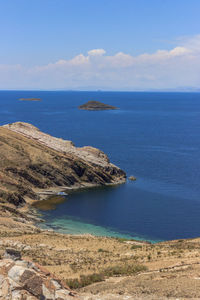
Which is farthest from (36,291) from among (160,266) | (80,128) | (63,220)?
(80,128)

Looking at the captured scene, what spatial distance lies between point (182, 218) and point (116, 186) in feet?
95.6

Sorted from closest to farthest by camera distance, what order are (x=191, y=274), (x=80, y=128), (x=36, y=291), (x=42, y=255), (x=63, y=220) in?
(x=36, y=291) < (x=191, y=274) < (x=42, y=255) < (x=63, y=220) < (x=80, y=128)

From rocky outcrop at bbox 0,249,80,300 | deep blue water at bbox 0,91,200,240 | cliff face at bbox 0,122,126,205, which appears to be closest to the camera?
rocky outcrop at bbox 0,249,80,300

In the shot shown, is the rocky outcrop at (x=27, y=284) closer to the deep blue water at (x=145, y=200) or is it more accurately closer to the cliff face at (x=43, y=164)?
the deep blue water at (x=145, y=200)

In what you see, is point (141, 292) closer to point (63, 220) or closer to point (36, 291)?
point (36, 291)

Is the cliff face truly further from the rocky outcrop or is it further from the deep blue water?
the rocky outcrop

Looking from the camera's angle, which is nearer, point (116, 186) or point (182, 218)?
point (182, 218)

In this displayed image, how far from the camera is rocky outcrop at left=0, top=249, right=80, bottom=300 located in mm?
16905

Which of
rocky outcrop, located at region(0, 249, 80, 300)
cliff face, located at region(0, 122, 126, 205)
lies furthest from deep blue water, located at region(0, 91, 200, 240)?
rocky outcrop, located at region(0, 249, 80, 300)

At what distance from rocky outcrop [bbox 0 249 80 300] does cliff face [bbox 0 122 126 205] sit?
59.1 m

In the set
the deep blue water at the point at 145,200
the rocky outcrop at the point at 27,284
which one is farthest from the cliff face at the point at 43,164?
the rocky outcrop at the point at 27,284

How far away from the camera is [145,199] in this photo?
80.1m

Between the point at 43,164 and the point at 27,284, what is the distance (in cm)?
7811

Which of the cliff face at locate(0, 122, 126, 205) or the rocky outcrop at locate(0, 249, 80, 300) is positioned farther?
the cliff face at locate(0, 122, 126, 205)
